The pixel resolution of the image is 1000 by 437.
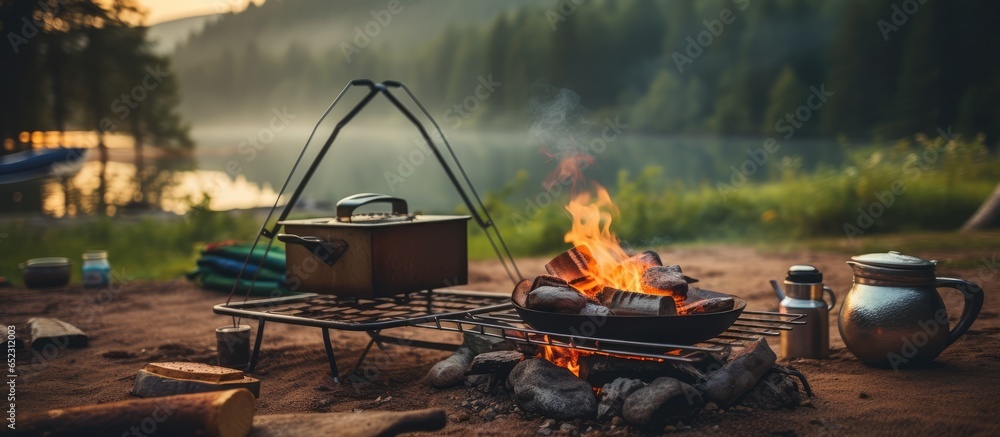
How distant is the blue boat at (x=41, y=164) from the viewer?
12336mm

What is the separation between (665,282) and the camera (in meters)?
3.37

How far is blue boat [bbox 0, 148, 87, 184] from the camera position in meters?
12.3

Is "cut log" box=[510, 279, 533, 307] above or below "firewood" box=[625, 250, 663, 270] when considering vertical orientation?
below

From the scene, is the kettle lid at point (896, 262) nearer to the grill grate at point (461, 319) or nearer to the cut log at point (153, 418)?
the grill grate at point (461, 319)

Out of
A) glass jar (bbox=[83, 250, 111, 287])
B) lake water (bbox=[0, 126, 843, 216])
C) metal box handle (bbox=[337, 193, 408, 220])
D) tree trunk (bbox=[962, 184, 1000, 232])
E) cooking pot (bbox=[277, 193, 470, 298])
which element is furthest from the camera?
lake water (bbox=[0, 126, 843, 216])

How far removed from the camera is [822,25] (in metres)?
28.5

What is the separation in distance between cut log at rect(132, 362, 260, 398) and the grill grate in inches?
15.4

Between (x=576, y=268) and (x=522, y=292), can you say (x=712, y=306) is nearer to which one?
(x=576, y=268)

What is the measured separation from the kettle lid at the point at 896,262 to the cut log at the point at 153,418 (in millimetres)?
3267

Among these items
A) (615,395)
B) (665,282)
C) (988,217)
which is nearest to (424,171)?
(988,217)

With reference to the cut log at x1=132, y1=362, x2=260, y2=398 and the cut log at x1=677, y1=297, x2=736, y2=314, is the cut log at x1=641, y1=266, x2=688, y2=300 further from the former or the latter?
the cut log at x1=132, y1=362, x2=260, y2=398

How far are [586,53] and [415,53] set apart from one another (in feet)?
37.7

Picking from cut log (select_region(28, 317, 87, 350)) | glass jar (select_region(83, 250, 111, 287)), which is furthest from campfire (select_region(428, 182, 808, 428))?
glass jar (select_region(83, 250, 111, 287))

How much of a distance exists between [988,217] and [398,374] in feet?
31.4
